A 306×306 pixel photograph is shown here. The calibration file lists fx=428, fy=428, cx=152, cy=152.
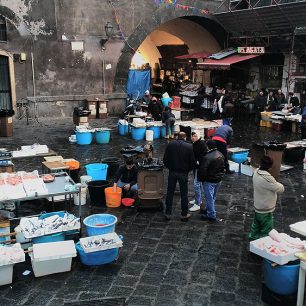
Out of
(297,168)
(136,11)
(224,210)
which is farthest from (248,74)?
(224,210)

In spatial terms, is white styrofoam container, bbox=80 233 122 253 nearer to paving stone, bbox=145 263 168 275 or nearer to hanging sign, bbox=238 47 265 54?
paving stone, bbox=145 263 168 275

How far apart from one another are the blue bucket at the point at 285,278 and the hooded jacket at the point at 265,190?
4.62 feet

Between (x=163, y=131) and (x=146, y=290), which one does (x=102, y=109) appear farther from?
(x=146, y=290)

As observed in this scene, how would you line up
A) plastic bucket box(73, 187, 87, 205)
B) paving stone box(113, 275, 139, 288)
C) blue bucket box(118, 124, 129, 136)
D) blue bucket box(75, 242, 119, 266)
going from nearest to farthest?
paving stone box(113, 275, 139, 288), blue bucket box(75, 242, 119, 266), plastic bucket box(73, 187, 87, 205), blue bucket box(118, 124, 129, 136)

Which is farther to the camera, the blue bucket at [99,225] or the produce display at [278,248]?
the blue bucket at [99,225]

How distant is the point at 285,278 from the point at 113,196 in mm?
4400

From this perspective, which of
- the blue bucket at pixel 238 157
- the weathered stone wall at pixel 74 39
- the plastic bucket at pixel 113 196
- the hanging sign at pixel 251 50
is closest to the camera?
the plastic bucket at pixel 113 196

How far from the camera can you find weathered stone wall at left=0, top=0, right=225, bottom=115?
18547mm

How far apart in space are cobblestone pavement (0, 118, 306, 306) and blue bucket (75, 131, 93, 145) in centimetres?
573

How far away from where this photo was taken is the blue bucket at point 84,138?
14781 millimetres

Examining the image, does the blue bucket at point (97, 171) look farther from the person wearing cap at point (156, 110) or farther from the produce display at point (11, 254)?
the person wearing cap at point (156, 110)

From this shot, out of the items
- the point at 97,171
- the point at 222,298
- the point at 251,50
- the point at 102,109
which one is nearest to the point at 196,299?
the point at 222,298

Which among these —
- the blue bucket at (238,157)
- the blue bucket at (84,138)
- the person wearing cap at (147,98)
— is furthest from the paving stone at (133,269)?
the person wearing cap at (147,98)

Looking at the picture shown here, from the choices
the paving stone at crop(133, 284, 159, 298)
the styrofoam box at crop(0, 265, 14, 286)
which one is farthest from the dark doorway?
the paving stone at crop(133, 284, 159, 298)
